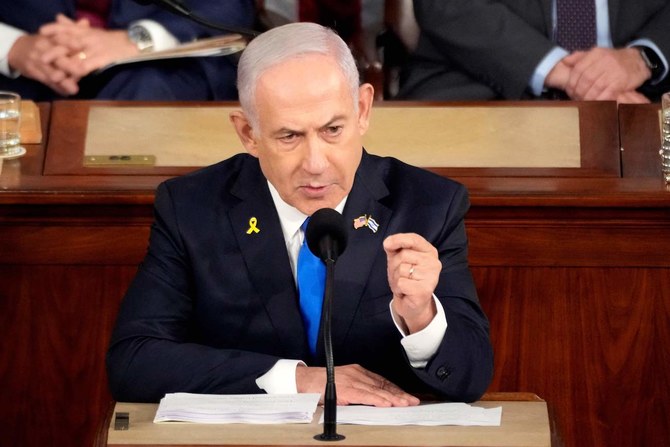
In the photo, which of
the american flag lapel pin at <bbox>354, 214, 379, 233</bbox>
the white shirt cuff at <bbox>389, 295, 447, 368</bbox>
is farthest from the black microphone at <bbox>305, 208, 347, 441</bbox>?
the american flag lapel pin at <bbox>354, 214, 379, 233</bbox>

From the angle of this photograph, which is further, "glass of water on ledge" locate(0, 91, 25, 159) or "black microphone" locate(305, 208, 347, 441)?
"glass of water on ledge" locate(0, 91, 25, 159)

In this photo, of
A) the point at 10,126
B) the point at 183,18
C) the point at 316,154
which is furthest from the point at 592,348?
the point at 183,18

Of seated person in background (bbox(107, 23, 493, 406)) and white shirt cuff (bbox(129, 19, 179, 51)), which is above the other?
white shirt cuff (bbox(129, 19, 179, 51))

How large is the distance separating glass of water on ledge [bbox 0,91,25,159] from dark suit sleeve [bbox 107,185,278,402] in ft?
2.73

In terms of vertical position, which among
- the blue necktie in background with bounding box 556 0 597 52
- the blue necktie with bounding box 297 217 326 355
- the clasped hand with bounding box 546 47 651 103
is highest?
the blue necktie in background with bounding box 556 0 597 52

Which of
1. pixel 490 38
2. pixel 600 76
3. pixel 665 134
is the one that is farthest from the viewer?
pixel 490 38

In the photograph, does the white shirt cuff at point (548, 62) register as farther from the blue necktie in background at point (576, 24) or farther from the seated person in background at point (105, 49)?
the seated person in background at point (105, 49)

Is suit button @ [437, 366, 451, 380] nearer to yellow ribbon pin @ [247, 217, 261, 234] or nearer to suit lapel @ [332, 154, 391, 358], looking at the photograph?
suit lapel @ [332, 154, 391, 358]

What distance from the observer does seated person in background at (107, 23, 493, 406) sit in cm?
226

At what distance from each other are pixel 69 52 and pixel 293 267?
1517 millimetres

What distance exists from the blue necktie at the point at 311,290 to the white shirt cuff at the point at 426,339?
0.26 m

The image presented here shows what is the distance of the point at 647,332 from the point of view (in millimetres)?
2992

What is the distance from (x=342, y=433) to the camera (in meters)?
1.98

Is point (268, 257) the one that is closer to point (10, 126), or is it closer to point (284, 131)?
point (284, 131)
